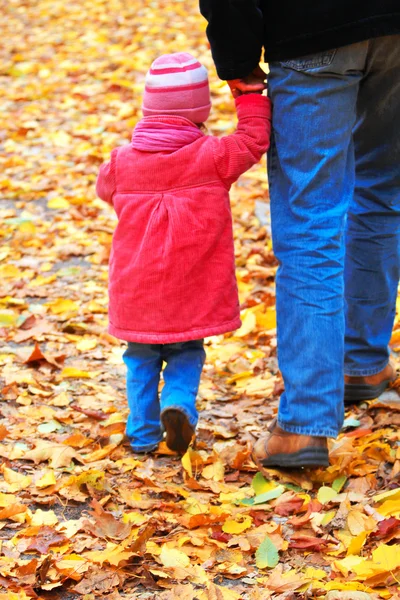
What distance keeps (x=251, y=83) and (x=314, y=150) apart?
0.32m

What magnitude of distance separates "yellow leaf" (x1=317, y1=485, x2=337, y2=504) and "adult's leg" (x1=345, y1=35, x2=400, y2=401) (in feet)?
2.21

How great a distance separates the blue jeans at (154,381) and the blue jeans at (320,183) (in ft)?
1.13

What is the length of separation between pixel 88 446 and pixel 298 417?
2.65 ft

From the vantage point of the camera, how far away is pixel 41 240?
207 inches

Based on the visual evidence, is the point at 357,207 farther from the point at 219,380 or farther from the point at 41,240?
the point at 41,240

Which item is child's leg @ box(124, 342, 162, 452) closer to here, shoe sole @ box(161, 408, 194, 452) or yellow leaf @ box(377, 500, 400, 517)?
shoe sole @ box(161, 408, 194, 452)

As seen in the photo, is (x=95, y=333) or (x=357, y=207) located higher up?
(x=357, y=207)

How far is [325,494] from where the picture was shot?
8.43ft

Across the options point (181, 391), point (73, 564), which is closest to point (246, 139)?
point (181, 391)

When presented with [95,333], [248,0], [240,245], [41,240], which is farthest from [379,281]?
[41,240]

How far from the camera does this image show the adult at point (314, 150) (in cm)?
234

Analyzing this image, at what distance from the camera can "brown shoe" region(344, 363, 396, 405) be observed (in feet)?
10.4

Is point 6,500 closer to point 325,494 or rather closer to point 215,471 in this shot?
point 215,471

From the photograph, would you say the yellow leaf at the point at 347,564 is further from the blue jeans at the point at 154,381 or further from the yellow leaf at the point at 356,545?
the blue jeans at the point at 154,381
